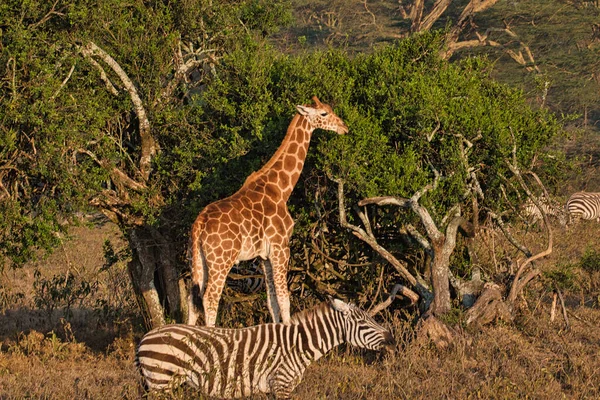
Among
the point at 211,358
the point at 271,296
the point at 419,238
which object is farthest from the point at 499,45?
the point at 211,358

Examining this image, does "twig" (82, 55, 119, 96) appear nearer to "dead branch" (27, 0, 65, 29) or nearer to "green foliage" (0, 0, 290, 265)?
"green foliage" (0, 0, 290, 265)

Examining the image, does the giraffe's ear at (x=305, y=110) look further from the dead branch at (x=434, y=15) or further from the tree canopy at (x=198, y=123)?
the dead branch at (x=434, y=15)

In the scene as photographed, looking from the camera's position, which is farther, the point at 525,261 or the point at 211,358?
the point at 525,261

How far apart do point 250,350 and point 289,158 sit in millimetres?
3172

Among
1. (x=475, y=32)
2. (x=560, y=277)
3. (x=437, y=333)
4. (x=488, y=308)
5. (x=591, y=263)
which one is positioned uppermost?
(x=437, y=333)

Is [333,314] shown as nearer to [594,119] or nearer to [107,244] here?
[107,244]

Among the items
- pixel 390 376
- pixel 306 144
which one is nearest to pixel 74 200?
pixel 306 144

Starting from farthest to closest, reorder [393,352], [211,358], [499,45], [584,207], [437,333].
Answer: [499,45] → [584,207] → [437,333] → [393,352] → [211,358]

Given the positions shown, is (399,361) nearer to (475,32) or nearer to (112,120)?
(112,120)

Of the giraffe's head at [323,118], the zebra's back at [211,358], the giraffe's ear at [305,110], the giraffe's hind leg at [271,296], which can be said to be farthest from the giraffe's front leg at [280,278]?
the giraffe's ear at [305,110]

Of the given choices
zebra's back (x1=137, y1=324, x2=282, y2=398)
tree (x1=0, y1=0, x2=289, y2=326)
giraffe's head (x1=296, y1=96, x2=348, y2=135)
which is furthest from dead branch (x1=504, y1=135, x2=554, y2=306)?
zebra's back (x1=137, y1=324, x2=282, y2=398)

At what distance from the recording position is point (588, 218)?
24766 mm

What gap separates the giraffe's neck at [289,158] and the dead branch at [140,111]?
2.06 meters

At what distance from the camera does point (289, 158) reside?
35.0 ft
